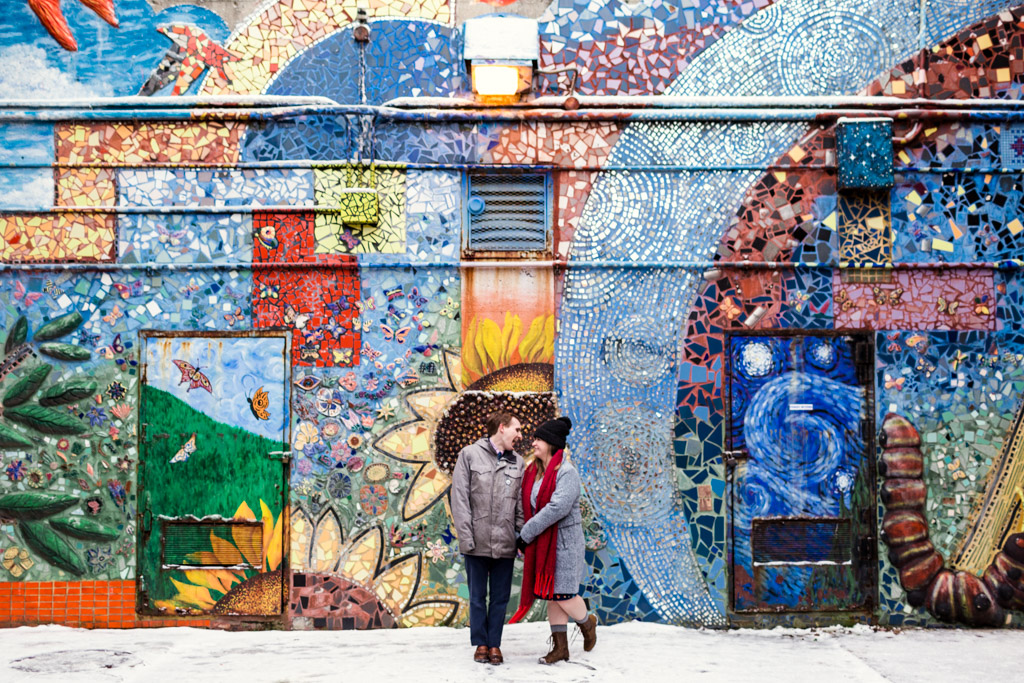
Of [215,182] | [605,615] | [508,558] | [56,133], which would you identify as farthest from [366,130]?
[605,615]

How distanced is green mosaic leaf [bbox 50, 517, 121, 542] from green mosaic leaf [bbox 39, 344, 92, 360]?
4.28 ft

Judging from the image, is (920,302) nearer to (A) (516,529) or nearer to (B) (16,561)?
(A) (516,529)

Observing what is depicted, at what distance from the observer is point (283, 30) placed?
7.08m

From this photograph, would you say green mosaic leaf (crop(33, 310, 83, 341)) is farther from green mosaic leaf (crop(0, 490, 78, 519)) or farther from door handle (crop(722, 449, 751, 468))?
door handle (crop(722, 449, 751, 468))

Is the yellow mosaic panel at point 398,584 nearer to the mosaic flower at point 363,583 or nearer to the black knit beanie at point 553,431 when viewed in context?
the mosaic flower at point 363,583

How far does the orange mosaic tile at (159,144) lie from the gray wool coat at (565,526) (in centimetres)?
387

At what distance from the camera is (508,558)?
5703mm

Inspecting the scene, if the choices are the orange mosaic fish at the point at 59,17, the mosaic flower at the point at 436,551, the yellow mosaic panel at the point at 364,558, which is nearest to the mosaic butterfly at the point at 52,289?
the orange mosaic fish at the point at 59,17

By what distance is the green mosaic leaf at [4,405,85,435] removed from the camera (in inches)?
272

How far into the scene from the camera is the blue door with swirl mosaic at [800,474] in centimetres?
683

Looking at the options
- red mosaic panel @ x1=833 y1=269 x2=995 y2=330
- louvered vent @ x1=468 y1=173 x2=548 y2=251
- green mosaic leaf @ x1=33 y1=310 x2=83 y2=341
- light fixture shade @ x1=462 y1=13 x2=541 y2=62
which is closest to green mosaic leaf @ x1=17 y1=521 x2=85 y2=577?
green mosaic leaf @ x1=33 y1=310 x2=83 y2=341

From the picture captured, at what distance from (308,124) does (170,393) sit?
97.6 inches

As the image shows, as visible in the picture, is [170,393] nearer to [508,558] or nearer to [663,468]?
[508,558]

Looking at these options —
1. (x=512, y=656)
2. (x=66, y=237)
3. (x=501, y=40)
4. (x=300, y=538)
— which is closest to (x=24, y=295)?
(x=66, y=237)
